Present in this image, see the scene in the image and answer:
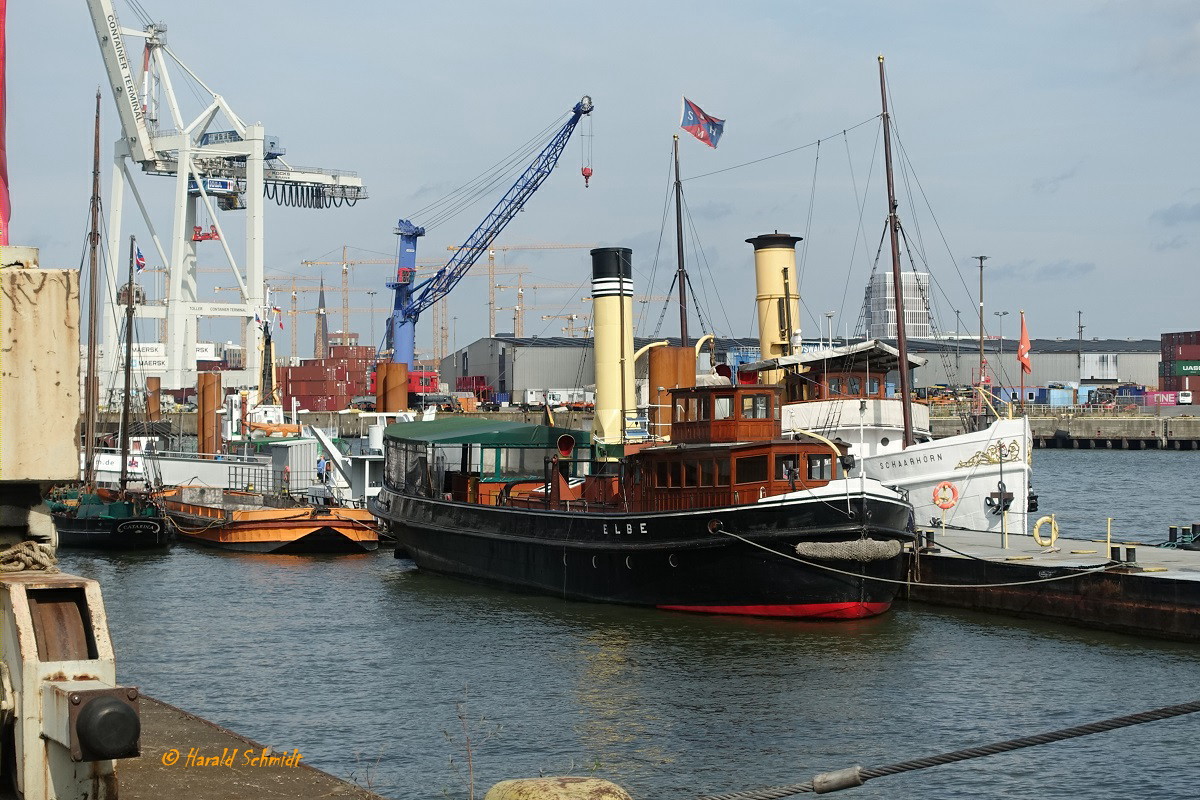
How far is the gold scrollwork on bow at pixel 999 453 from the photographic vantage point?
117 feet

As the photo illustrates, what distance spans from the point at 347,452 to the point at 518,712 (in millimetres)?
35762

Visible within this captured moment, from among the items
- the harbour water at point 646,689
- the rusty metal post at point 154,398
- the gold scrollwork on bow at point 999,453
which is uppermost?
the rusty metal post at point 154,398

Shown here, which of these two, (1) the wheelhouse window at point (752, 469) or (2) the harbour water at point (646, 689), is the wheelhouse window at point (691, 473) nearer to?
(1) the wheelhouse window at point (752, 469)

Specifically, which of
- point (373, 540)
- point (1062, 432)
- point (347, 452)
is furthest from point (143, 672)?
point (1062, 432)

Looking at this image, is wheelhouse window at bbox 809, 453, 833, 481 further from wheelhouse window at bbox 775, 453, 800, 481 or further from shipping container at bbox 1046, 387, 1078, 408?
shipping container at bbox 1046, 387, 1078, 408

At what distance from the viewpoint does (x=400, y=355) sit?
119500 millimetres

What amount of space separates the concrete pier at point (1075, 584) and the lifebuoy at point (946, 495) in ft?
13.0

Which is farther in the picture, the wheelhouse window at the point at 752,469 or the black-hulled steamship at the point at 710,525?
the wheelhouse window at the point at 752,469

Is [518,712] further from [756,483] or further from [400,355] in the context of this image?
[400,355]

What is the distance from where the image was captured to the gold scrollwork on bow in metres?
35.5

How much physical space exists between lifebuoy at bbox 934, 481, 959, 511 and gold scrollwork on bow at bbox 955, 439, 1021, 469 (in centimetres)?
116

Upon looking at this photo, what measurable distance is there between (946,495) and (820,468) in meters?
9.25

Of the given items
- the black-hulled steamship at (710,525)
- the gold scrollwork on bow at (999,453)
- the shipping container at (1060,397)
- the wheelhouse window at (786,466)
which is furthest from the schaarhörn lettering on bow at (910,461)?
the shipping container at (1060,397)

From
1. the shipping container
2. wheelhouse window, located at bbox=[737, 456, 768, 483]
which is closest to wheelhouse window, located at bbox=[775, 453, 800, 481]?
wheelhouse window, located at bbox=[737, 456, 768, 483]
